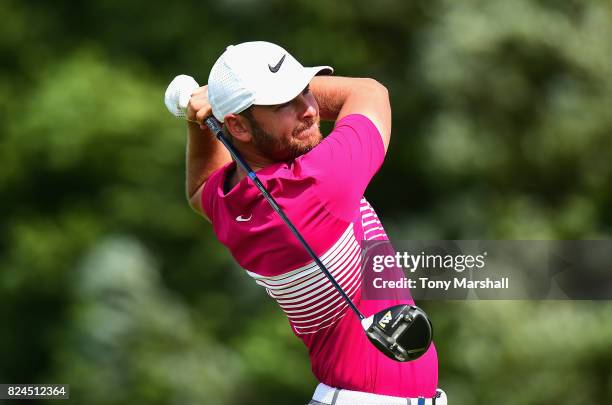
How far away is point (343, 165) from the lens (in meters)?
3.95

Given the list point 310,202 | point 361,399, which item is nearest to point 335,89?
point 310,202

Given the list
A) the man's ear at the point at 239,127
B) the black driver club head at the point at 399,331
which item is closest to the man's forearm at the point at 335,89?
the man's ear at the point at 239,127

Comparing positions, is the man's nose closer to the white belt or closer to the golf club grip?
the golf club grip

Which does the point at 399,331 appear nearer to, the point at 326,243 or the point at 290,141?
the point at 326,243

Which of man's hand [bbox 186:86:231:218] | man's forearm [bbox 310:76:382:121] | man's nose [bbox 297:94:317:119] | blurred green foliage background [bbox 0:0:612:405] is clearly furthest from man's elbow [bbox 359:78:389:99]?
blurred green foliage background [bbox 0:0:612:405]

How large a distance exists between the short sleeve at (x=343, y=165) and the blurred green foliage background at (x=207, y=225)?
6076mm

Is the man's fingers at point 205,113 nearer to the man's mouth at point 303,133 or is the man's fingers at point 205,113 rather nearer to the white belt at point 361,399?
the man's mouth at point 303,133

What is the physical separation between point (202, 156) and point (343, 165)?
70 cm

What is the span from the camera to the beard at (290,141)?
13.3ft

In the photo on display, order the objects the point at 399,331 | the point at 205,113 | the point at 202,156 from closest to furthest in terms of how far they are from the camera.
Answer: the point at 399,331 → the point at 205,113 → the point at 202,156

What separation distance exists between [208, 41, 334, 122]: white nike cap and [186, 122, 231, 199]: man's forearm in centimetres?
43

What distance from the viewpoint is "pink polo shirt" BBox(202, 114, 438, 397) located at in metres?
3.96

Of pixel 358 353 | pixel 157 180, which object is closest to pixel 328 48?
pixel 157 180

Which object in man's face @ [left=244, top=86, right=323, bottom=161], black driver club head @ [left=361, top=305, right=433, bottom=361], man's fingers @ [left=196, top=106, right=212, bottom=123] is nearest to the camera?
black driver club head @ [left=361, top=305, right=433, bottom=361]
